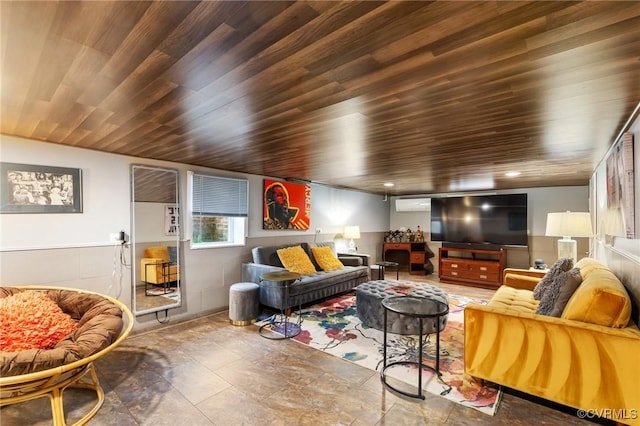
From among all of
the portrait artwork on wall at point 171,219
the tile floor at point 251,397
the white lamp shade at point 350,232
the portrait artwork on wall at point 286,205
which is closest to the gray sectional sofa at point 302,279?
the portrait artwork on wall at point 286,205

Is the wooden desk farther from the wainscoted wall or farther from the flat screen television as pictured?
the wainscoted wall

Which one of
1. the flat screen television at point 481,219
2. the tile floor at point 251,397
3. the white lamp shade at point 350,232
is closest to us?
the tile floor at point 251,397

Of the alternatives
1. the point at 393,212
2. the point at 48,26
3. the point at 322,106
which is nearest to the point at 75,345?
the point at 48,26

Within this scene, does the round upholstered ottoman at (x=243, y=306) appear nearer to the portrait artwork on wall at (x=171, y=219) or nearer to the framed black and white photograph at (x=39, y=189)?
the portrait artwork on wall at (x=171, y=219)

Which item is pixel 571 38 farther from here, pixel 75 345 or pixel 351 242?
pixel 351 242

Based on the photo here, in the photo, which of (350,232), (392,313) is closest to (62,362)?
(392,313)

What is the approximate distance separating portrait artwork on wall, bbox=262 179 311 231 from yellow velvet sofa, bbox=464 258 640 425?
140 inches

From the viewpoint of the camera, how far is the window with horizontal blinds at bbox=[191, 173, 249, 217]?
4.24 m

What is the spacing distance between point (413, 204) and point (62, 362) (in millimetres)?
7547

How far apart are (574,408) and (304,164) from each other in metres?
3.49

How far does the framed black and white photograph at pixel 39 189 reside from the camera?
2836 millimetres

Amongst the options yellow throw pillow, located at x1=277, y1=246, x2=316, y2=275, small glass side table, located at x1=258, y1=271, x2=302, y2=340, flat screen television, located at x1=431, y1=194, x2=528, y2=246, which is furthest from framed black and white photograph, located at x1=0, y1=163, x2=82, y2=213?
flat screen television, located at x1=431, y1=194, x2=528, y2=246

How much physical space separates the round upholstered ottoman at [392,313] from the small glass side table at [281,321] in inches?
34.6

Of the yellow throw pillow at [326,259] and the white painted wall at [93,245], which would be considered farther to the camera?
the yellow throw pillow at [326,259]
